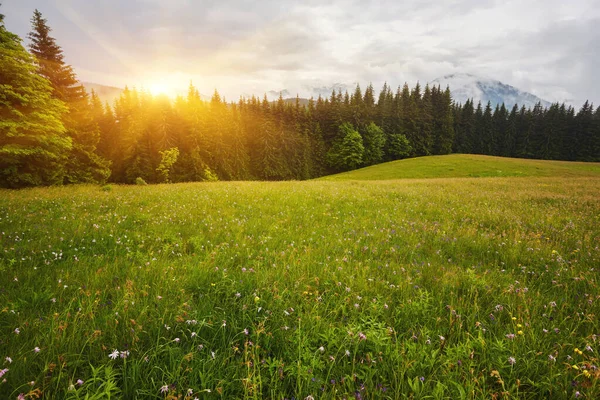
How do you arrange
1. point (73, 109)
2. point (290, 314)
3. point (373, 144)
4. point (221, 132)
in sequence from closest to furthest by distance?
point (290, 314) < point (73, 109) < point (221, 132) < point (373, 144)

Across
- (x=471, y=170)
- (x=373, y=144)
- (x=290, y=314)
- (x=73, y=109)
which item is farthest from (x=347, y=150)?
(x=290, y=314)

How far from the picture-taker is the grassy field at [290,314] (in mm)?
2154

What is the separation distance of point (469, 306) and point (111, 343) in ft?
14.3

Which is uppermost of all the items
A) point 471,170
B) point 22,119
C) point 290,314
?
point 22,119

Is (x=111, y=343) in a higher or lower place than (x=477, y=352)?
higher

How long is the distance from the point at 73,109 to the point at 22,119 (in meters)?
14.8

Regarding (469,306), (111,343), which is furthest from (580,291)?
(111,343)

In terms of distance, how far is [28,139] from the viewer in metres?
17.5

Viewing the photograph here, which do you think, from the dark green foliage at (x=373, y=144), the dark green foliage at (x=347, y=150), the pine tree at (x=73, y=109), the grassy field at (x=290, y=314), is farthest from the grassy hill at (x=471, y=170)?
the grassy field at (x=290, y=314)

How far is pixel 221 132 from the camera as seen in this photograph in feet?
213

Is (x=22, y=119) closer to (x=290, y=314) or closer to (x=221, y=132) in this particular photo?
(x=290, y=314)

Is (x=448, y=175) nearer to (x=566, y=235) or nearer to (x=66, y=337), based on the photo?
(x=566, y=235)

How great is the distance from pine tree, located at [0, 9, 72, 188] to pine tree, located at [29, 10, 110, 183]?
30.5 feet

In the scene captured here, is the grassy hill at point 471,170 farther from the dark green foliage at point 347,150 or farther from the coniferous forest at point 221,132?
the coniferous forest at point 221,132
